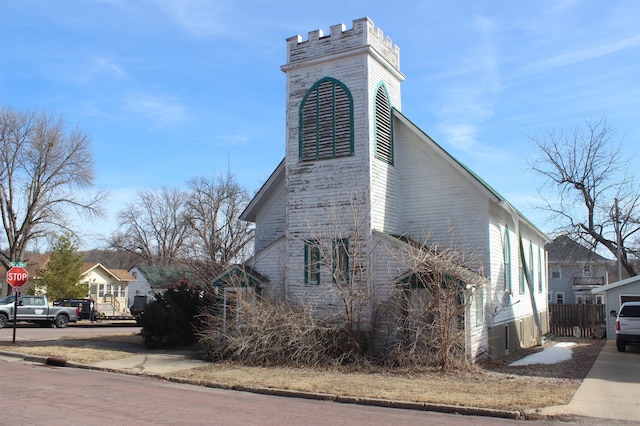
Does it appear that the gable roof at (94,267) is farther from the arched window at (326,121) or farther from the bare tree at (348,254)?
the bare tree at (348,254)

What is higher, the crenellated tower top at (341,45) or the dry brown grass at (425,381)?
the crenellated tower top at (341,45)

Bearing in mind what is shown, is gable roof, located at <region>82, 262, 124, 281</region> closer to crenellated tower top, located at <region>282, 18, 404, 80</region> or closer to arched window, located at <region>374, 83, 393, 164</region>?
crenellated tower top, located at <region>282, 18, 404, 80</region>

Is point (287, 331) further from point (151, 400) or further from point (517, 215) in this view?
point (517, 215)

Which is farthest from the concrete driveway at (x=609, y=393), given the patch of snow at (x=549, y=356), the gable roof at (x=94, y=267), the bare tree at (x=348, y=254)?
the gable roof at (x=94, y=267)

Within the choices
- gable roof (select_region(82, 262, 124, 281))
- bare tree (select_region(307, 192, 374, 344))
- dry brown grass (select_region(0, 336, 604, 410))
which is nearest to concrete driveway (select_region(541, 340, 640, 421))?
dry brown grass (select_region(0, 336, 604, 410))

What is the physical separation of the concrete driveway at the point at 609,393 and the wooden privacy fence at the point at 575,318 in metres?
13.2

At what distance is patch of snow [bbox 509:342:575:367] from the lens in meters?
A: 16.6

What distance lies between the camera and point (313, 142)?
18.1m

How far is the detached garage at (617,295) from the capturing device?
25516mm

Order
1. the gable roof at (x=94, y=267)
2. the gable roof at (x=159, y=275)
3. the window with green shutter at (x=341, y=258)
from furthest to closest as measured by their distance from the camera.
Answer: the gable roof at (x=94, y=267)
the gable roof at (x=159, y=275)
the window with green shutter at (x=341, y=258)

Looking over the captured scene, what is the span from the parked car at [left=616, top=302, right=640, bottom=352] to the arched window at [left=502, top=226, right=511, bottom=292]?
4.30m

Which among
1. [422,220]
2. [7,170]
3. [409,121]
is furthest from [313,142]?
[7,170]

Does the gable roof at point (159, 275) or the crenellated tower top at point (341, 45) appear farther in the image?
the gable roof at point (159, 275)

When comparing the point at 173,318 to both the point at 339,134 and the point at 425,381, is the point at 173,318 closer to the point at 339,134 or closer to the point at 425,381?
the point at 339,134
